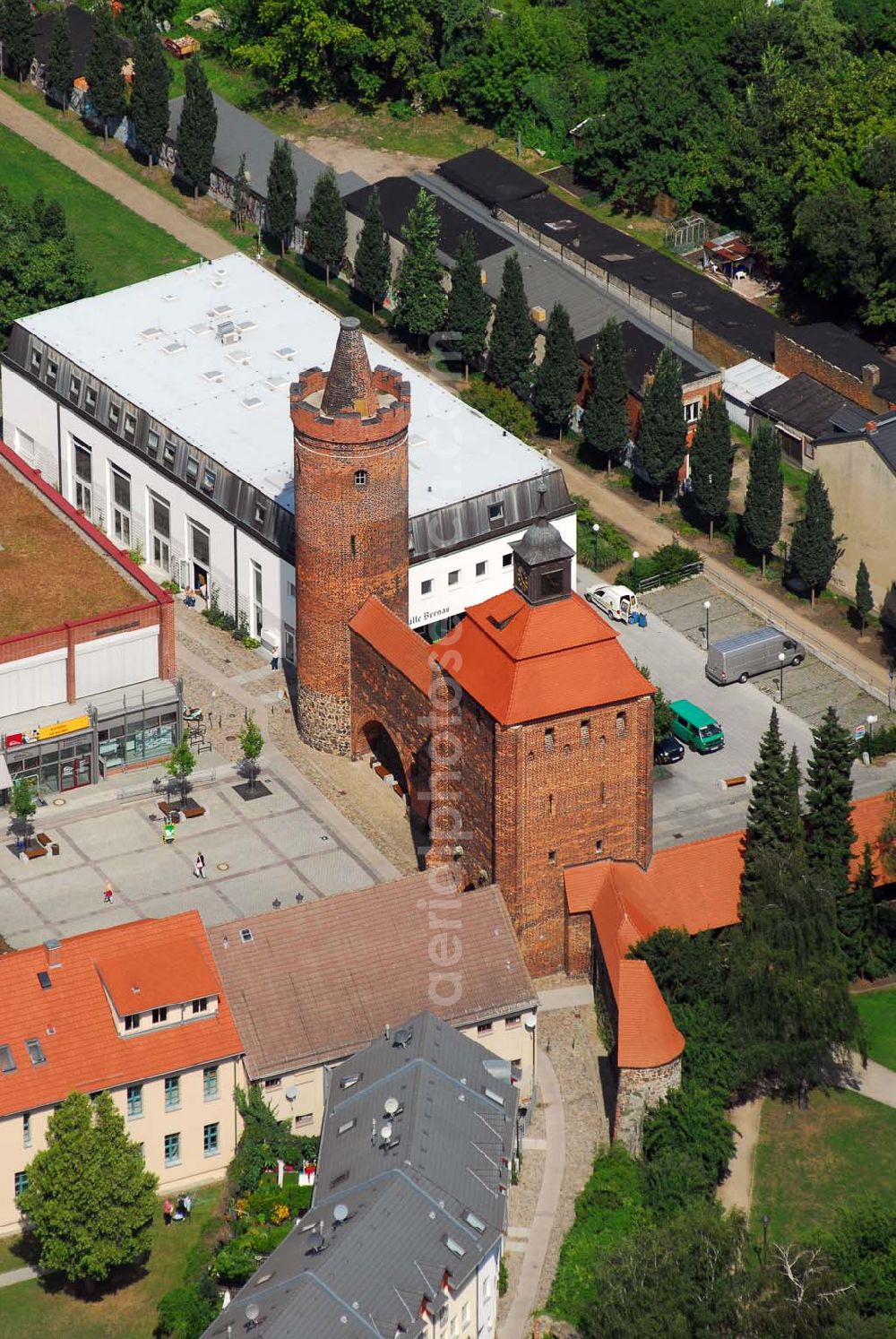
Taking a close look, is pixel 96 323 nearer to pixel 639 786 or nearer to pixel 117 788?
pixel 117 788

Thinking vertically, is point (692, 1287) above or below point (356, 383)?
below

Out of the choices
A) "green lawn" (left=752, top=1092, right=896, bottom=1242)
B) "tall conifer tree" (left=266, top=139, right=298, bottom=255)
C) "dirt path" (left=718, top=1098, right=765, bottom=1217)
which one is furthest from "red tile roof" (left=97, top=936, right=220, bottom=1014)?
"tall conifer tree" (left=266, top=139, right=298, bottom=255)

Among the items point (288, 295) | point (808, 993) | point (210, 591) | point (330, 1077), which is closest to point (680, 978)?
point (808, 993)

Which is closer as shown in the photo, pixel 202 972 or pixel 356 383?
pixel 202 972

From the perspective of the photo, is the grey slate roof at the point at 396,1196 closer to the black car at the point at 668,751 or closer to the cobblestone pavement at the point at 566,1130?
the cobblestone pavement at the point at 566,1130

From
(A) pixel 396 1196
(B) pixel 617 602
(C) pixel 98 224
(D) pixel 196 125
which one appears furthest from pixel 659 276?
(A) pixel 396 1196

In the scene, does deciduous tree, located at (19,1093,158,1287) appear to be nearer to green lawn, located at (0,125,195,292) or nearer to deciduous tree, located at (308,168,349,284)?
deciduous tree, located at (308,168,349,284)
